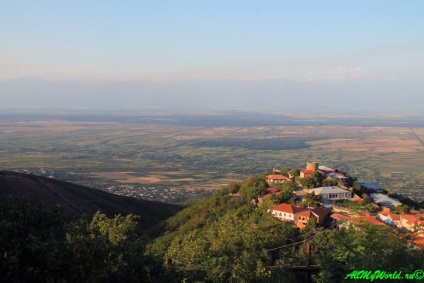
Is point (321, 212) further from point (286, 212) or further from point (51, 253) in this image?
point (51, 253)

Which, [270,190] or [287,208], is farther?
[270,190]

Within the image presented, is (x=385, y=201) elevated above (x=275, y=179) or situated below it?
below

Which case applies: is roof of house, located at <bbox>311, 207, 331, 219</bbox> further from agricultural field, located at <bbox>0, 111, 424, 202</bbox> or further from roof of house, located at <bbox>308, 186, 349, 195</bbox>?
agricultural field, located at <bbox>0, 111, 424, 202</bbox>

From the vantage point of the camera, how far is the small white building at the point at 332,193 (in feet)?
106

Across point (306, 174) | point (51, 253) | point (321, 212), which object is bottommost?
point (321, 212)

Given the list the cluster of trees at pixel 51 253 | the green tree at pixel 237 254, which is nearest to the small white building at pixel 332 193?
the green tree at pixel 237 254

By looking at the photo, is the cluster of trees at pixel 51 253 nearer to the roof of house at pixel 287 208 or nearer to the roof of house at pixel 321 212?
the roof of house at pixel 321 212

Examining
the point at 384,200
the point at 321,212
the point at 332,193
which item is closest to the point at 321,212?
the point at 321,212

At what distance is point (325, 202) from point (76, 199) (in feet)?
84.4

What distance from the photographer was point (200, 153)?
11681 cm

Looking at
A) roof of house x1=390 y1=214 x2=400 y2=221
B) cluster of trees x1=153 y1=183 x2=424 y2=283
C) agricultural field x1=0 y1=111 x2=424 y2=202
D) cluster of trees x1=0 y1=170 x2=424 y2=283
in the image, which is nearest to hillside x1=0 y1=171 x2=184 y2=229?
cluster of trees x1=153 y1=183 x2=424 y2=283

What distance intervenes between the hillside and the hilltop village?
1493cm

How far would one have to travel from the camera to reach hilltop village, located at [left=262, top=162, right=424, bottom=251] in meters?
25.9

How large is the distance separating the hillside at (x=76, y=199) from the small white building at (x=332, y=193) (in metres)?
18.4
